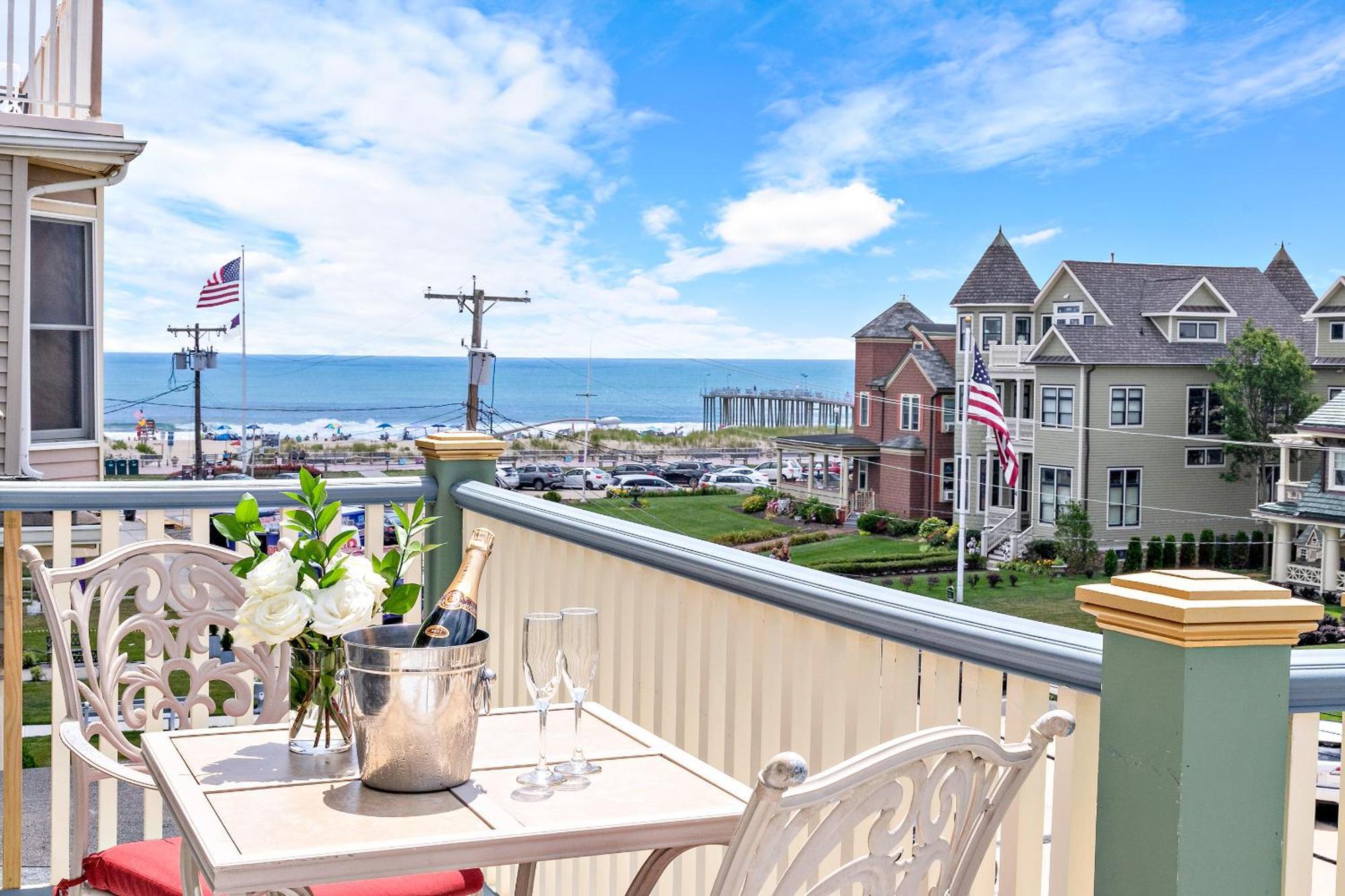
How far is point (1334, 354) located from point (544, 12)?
66757mm

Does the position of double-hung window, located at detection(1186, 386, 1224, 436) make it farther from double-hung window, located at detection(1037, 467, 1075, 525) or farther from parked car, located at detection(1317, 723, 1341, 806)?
parked car, located at detection(1317, 723, 1341, 806)

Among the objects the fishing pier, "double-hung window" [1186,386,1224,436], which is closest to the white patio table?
"double-hung window" [1186,386,1224,436]

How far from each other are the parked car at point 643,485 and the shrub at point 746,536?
6.64m

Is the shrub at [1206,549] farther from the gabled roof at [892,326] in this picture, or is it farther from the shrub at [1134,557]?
the gabled roof at [892,326]

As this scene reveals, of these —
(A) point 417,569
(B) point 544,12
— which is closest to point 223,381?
(B) point 544,12

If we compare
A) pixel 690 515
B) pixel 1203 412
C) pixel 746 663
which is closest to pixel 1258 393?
pixel 1203 412

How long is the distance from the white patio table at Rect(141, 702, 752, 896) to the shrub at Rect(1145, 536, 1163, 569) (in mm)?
30077

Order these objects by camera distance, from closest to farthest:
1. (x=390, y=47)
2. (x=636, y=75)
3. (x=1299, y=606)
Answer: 1. (x=1299, y=606)
2. (x=390, y=47)
3. (x=636, y=75)

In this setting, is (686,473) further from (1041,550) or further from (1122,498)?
(1122,498)

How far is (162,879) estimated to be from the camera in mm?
2229

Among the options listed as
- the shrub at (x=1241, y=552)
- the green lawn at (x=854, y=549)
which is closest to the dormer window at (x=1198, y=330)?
the shrub at (x=1241, y=552)

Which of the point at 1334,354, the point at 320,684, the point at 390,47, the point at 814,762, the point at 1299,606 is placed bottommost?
the point at 814,762

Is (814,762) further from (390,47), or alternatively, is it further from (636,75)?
(636,75)

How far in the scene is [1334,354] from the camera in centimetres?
3262
